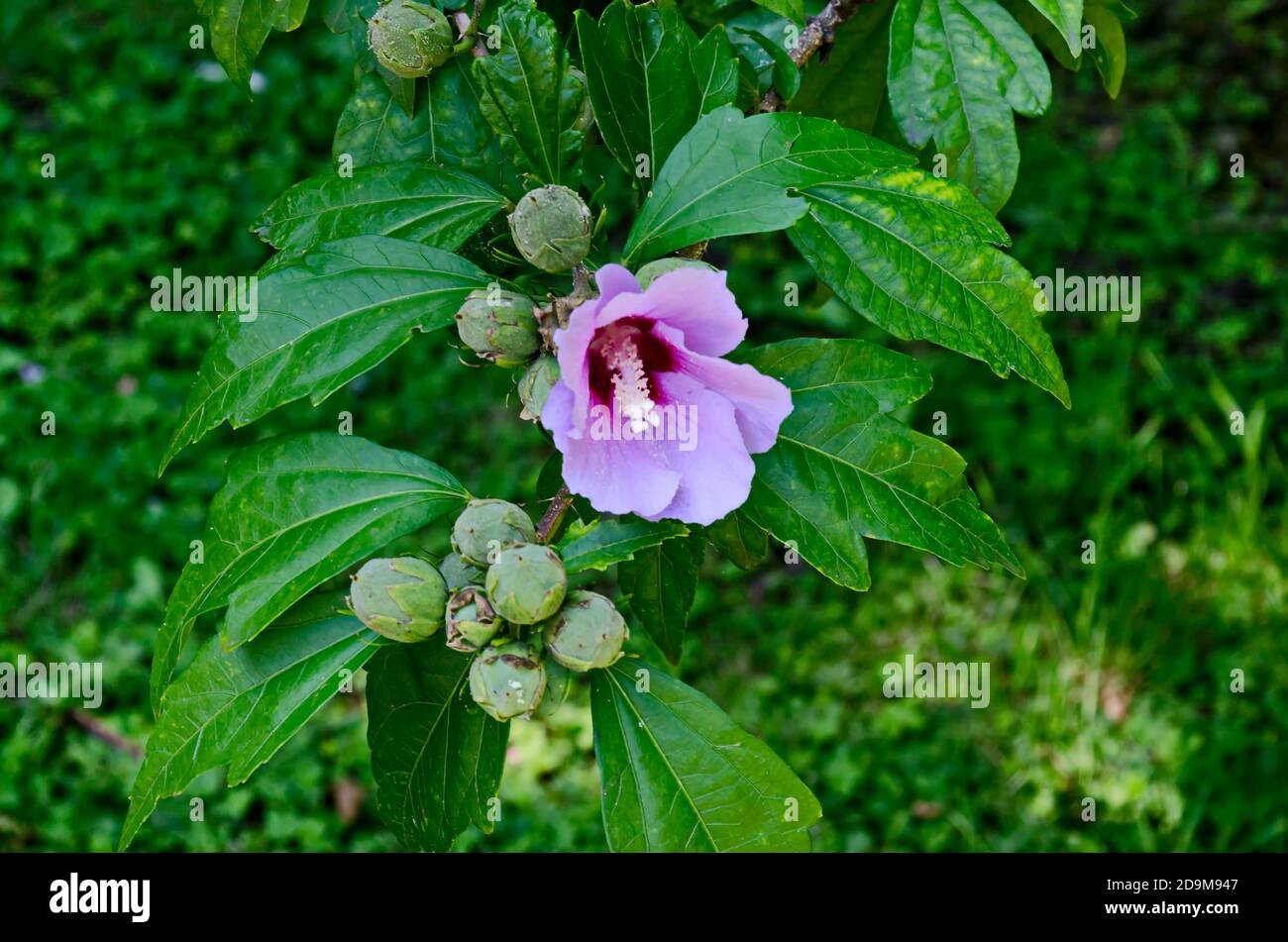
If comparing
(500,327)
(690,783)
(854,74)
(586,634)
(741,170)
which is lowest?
(690,783)

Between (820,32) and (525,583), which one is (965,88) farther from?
(525,583)

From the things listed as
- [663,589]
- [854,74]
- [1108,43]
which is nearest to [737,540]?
[663,589]

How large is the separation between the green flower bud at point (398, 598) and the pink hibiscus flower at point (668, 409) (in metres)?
0.13

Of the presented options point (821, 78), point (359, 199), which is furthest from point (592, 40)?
point (821, 78)

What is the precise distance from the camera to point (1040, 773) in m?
2.61

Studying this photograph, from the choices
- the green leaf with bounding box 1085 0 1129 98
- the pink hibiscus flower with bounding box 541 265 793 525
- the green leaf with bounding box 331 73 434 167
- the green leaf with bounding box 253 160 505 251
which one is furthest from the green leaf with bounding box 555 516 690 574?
the green leaf with bounding box 1085 0 1129 98

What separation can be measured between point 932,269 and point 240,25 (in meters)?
0.66

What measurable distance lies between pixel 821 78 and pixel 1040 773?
1.68 metres

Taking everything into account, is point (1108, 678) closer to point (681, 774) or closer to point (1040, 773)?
point (1040, 773)

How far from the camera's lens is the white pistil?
1.03 metres

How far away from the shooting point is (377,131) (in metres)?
1.18

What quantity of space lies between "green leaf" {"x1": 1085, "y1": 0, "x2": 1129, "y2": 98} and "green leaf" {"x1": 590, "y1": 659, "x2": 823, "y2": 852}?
0.79 meters

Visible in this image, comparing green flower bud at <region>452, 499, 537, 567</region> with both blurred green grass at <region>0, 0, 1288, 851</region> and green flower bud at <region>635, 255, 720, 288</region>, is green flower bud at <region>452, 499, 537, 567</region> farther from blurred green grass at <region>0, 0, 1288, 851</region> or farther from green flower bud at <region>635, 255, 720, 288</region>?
blurred green grass at <region>0, 0, 1288, 851</region>
